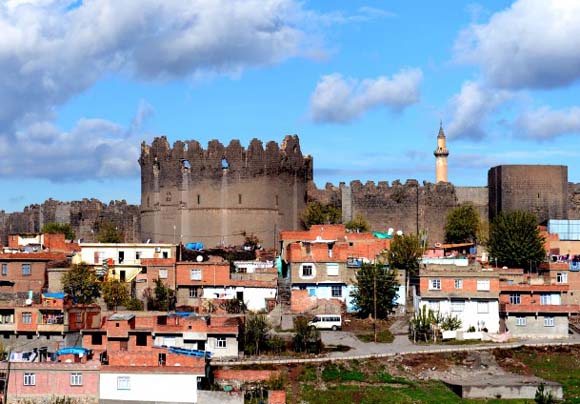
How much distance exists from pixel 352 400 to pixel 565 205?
2787cm

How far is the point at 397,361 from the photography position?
149 ft

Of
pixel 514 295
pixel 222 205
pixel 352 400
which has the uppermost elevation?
pixel 222 205

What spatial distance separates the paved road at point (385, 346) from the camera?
45562 millimetres

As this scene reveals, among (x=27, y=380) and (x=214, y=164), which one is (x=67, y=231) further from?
(x=27, y=380)

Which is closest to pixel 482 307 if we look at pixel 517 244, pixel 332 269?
pixel 332 269

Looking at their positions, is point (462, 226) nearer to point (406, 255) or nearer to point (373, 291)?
point (406, 255)

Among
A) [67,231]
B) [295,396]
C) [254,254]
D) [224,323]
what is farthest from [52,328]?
[67,231]

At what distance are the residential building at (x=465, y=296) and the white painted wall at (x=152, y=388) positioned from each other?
11823mm

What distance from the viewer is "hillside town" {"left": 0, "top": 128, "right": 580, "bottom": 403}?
42906mm

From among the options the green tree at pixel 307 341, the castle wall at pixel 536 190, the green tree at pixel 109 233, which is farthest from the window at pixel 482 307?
the green tree at pixel 109 233

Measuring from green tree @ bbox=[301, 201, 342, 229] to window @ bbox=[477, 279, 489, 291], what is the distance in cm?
1544

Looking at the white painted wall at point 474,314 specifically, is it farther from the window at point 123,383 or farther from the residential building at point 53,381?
the residential building at point 53,381

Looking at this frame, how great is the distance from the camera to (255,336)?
46.9 metres

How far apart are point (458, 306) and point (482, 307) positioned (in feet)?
2.85
